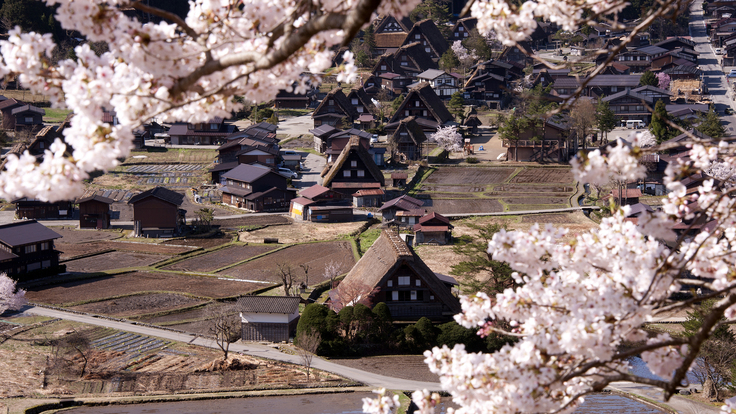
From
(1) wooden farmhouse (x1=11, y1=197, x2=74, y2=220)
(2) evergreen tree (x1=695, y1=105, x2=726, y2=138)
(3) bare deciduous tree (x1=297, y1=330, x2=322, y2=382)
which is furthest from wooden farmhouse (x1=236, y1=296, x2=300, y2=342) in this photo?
(2) evergreen tree (x1=695, y1=105, x2=726, y2=138)

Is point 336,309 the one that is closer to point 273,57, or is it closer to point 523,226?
point 523,226

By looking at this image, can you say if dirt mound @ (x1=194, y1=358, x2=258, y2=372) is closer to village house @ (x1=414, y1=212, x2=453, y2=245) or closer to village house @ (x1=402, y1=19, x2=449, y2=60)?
village house @ (x1=414, y1=212, x2=453, y2=245)

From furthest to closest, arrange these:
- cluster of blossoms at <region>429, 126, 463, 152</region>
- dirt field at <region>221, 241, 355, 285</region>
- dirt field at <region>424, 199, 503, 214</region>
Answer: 1. cluster of blossoms at <region>429, 126, 463, 152</region>
2. dirt field at <region>424, 199, 503, 214</region>
3. dirt field at <region>221, 241, 355, 285</region>

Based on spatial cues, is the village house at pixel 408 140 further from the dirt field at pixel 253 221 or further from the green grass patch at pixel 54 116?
the green grass patch at pixel 54 116

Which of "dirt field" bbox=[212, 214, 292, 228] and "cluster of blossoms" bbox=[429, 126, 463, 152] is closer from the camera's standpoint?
"dirt field" bbox=[212, 214, 292, 228]

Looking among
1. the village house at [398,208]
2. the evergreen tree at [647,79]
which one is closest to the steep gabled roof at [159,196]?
the village house at [398,208]

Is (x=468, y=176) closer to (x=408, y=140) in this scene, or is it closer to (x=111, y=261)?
(x=408, y=140)
